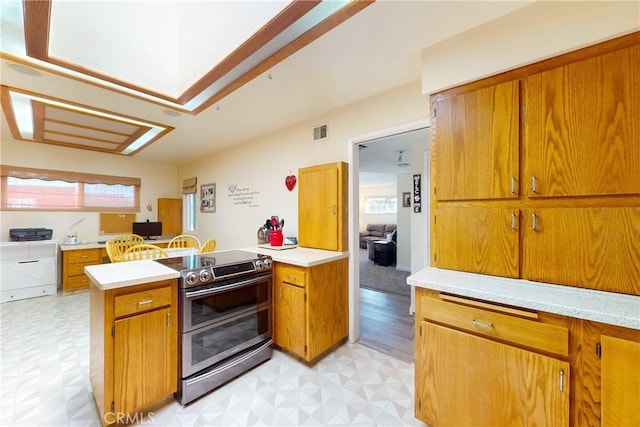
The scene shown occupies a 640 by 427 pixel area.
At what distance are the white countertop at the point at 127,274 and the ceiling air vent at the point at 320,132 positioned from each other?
6.32 ft

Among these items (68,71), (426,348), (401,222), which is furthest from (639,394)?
(401,222)

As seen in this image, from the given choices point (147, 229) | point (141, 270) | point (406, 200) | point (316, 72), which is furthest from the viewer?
point (406, 200)

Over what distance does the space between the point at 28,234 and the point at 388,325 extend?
205 inches

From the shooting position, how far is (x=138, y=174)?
5156 millimetres

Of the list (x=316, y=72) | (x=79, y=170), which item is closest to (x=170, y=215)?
(x=79, y=170)

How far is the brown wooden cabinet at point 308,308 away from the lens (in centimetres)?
211

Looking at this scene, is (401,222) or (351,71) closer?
(351,71)

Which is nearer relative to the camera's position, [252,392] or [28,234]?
[252,392]

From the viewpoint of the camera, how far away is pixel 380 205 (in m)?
10.4

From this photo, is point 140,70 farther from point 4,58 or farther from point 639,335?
point 639,335

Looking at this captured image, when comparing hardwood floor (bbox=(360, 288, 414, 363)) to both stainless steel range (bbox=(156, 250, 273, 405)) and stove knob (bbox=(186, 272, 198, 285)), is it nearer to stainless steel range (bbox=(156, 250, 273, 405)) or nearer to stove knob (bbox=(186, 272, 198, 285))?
stainless steel range (bbox=(156, 250, 273, 405))

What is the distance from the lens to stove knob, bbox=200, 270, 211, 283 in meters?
1.77

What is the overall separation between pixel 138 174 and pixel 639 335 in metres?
6.49

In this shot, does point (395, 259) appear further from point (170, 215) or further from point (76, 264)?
point (76, 264)
